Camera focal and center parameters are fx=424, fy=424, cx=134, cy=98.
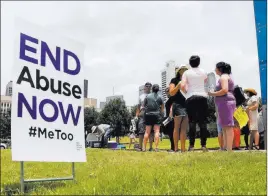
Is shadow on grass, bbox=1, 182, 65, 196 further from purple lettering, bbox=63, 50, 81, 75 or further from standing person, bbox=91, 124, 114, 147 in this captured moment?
standing person, bbox=91, 124, 114, 147

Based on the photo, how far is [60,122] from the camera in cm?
487

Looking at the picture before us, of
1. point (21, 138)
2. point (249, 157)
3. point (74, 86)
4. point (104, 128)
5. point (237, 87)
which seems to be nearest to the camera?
point (21, 138)

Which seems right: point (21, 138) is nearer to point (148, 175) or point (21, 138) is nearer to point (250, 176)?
point (148, 175)

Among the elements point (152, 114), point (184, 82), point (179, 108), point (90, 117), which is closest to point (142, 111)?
point (152, 114)

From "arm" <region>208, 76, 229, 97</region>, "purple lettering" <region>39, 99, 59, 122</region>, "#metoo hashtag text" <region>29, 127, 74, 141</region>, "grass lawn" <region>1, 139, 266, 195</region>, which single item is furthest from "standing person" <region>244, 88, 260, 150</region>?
"purple lettering" <region>39, 99, 59, 122</region>

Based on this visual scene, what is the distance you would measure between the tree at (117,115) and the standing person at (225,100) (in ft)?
171

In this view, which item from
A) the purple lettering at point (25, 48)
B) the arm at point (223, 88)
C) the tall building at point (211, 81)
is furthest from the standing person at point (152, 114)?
the purple lettering at point (25, 48)

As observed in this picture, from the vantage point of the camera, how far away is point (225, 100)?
8.11 m

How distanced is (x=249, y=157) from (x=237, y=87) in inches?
108

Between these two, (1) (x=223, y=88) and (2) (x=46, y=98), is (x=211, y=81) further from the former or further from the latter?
(2) (x=46, y=98)

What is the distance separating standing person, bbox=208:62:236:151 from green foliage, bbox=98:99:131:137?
171 ft

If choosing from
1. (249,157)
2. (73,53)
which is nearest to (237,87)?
(249,157)

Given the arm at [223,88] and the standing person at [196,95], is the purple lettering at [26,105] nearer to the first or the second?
the standing person at [196,95]

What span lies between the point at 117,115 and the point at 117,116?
0.17 metres
